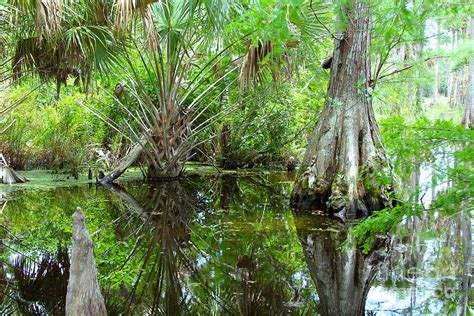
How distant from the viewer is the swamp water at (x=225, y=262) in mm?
3617

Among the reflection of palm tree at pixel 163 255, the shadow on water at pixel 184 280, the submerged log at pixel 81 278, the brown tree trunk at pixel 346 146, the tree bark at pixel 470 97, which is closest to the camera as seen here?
the submerged log at pixel 81 278

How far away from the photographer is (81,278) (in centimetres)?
276

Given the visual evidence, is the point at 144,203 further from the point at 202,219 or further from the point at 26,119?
the point at 26,119

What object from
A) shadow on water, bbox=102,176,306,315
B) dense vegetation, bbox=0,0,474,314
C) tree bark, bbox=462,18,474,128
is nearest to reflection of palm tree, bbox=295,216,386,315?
dense vegetation, bbox=0,0,474,314

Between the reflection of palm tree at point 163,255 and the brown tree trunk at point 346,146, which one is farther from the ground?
the brown tree trunk at point 346,146

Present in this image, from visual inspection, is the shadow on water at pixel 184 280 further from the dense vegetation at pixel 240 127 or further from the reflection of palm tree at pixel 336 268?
the reflection of palm tree at pixel 336 268

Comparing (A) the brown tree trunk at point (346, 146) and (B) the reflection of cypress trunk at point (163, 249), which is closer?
(B) the reflection of cypress trunk at point (163, 249)

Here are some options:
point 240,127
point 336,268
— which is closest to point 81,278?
point 336,268

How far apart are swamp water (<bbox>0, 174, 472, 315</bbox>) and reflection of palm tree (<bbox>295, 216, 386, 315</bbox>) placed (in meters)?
0.01

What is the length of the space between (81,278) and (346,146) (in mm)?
5428

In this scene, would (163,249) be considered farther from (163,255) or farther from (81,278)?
(81,278)

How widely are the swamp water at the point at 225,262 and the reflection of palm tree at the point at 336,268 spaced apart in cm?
1

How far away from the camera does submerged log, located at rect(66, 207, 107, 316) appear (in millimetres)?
2746

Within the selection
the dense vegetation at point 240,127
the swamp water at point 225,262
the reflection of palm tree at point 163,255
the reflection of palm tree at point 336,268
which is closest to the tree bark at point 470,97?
the dense vegetation at point 240,127
